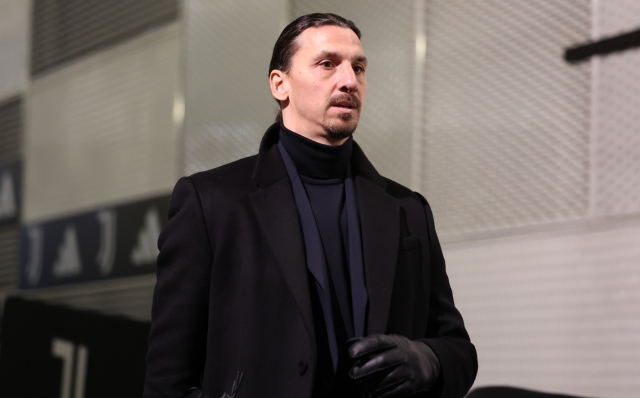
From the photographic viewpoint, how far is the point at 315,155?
5.73 feet

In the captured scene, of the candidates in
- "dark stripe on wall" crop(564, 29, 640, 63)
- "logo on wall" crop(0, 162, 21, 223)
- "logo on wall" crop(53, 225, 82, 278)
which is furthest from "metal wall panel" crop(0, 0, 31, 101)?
"dark stripe on wall" crop(564, 29, 640, 63)

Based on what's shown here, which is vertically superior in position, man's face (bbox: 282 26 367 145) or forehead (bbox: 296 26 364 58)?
forehead (bbox: 296 26 364 58)

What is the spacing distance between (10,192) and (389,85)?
3007 millimetres

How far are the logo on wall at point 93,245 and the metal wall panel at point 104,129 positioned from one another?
3.3 inches

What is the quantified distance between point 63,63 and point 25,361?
1.74 m

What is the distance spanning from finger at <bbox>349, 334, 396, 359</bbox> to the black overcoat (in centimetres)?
11

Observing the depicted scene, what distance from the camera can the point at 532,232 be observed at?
2807mm

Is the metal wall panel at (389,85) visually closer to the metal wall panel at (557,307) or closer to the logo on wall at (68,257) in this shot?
the metal wall panel at (557,307)

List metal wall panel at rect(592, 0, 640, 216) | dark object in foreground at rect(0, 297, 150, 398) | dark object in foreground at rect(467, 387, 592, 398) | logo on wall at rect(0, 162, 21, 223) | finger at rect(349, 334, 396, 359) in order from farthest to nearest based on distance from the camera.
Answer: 1. logo on wall at rect(0, 162, 21, 223)
2. dark object in foreground at rect(0, 297, 150, 398)
3. metal wall panel at rect(592, 0, 640, 216)
4. dark object in foreground at rect(467, 387, 592, 398)
5. finger at rect(349, 334, 396, 359)

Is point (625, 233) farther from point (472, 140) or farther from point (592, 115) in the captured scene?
point (472, 140)

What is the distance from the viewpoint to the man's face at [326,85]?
1.73 meters

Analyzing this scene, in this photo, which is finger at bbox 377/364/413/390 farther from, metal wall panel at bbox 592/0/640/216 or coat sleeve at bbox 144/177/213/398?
metal wall panel at bbox 592/0/640/216

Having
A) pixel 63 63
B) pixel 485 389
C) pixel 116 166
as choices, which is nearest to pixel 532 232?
pixel 485 389

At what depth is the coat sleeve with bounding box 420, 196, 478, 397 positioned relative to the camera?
1674mm
